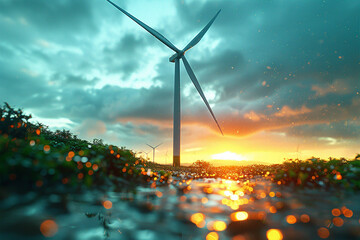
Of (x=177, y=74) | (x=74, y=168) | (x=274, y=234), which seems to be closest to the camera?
(x=274, y=234)

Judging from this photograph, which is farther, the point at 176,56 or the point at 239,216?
the point at 176,56

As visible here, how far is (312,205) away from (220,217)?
2856 millimetres

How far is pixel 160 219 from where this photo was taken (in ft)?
12.7

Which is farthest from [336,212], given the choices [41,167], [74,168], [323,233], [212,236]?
[41,167]

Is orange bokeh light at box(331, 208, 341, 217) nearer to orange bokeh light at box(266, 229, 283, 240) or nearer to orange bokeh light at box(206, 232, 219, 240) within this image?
orange bokeh light at box(266, 229, 283, 240)

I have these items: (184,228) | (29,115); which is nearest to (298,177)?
(184,228)

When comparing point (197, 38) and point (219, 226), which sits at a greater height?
point (197, 38)

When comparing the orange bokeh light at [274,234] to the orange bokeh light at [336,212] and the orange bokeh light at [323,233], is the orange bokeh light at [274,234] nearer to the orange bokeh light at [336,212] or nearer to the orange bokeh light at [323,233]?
the orange bokeh light at [323,233]

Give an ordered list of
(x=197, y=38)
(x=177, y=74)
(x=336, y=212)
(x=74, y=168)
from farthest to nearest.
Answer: (x=197, y=38)
(x=177, y=74)
(x=74, y=168)
(x=336, y=212)

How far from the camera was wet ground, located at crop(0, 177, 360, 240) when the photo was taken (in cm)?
302

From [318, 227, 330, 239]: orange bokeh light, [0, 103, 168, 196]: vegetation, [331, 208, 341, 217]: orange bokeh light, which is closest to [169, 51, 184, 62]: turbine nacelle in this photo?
[0, 103, 168, 196]: vegetation

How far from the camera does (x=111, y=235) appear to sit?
121 inches

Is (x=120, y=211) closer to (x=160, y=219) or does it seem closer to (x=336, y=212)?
(x=160, y=219)

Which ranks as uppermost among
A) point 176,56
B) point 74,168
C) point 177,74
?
point 176,56
